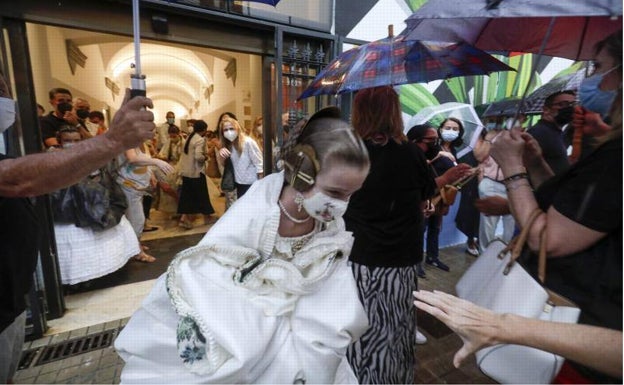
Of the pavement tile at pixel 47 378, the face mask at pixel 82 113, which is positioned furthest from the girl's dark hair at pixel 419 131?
the face mask at pixel 82 113

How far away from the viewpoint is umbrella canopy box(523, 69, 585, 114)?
2.81m

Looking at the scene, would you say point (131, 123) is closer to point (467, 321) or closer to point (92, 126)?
point (467, 321)

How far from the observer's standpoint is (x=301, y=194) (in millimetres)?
1134

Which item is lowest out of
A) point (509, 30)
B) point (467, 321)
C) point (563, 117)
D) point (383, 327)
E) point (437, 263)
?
point (437, 263)

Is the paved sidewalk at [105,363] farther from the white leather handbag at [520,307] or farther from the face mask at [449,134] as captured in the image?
the face mask at [449,134]

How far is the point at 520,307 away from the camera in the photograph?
34.1 inches

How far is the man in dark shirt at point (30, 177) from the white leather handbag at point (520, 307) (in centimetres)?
134

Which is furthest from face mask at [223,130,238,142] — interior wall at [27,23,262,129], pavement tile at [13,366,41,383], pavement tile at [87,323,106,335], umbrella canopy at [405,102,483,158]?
pavement tile at [13,366,41,383]

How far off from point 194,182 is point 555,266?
17.4 ft

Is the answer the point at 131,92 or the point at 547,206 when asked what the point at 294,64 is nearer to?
the point at 131,92

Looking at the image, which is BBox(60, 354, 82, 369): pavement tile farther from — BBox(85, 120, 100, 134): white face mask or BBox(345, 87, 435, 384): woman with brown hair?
BBox(85, 120, 100, 134): white face mask

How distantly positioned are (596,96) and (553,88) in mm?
2688

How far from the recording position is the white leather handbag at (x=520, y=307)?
0.83 metres

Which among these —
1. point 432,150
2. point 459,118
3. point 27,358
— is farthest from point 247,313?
point 459,118
